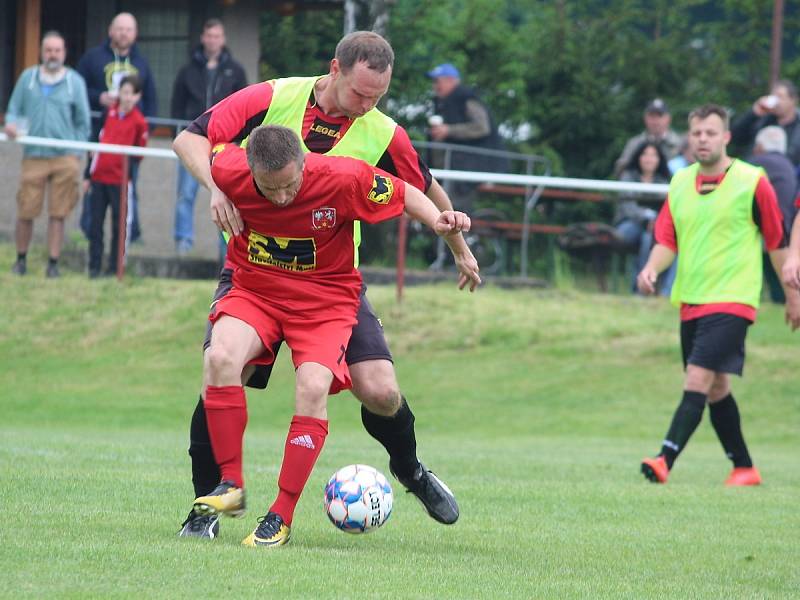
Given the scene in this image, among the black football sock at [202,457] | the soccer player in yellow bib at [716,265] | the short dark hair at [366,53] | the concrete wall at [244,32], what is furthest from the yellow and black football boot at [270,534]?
the concrete wall at [244,32]

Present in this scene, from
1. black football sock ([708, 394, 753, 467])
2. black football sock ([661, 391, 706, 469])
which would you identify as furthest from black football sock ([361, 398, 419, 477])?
black football sock ([708, 394, 753, 467])

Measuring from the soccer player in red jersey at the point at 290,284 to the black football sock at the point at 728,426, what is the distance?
14.0 ft

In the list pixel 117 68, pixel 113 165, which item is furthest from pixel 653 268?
pixel 117 68

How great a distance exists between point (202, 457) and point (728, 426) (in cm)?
489

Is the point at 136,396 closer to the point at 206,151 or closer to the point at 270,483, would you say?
the point at 270,483

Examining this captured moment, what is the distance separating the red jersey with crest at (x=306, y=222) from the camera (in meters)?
6.50

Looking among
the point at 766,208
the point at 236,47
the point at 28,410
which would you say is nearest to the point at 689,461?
the point at 766,208

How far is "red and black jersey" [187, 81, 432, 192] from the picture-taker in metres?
6.86

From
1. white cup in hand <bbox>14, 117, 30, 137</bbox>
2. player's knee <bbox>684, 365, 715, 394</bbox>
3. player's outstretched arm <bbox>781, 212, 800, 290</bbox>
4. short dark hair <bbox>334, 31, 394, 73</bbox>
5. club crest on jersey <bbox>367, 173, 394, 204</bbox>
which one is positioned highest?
short dark hair <bbox>334, 31, 394, 73</bbox>

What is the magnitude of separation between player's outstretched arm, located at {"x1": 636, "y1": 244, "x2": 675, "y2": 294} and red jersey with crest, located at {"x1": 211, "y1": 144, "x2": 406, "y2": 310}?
11.9ft

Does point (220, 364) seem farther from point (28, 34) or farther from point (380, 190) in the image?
point (28, 34)

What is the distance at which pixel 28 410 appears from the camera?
565 inches

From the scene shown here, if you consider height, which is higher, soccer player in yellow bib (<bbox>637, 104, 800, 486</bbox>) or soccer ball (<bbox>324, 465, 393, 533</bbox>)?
soccer player in yellow bib (<bbox>637, 104, 800, 486</bbox>)

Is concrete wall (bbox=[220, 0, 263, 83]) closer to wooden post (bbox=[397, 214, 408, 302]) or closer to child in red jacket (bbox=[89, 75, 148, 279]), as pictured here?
child in red jacket (bbox=[89, 75, 148, 279])
